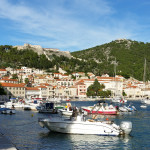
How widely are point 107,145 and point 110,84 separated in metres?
109

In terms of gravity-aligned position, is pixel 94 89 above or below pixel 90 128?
above

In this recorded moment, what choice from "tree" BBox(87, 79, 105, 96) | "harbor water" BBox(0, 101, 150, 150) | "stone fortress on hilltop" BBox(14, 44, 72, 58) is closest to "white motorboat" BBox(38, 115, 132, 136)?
"harbor water" BBox(0, 101, 150, 150)

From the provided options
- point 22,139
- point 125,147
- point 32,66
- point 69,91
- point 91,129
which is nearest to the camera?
point 125,147

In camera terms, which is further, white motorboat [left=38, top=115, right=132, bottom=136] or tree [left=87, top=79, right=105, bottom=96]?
tree [left=87, top=79, right=105, bottom=96]

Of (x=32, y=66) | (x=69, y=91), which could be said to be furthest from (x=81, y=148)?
(x=32, y=66)

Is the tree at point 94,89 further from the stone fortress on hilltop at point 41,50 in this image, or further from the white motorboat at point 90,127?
the white motorboat at point 90,127

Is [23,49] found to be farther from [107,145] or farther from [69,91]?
[107,145]

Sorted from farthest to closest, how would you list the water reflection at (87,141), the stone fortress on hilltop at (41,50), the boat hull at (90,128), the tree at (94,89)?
the stone fortress on hilltop at (41,50), the tree at (94,89), the boat hull at (90,128), the water reflection at (87,141)

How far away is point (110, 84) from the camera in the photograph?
128 meters

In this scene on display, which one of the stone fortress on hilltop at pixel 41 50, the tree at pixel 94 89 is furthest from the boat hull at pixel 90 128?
the stone fortress on hilltop at pixel 41 50

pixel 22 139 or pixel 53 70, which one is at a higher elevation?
pixel 53 70

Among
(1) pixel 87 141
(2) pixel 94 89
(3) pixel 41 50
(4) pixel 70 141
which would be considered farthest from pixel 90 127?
(3) pixel 41 50

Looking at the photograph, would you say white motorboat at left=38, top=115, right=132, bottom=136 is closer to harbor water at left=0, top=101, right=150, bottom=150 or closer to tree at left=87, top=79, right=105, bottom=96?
harbor water at left=0, top=101, right=150, bottom=150

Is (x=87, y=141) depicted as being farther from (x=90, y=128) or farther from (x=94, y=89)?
(x=94, y=89)
